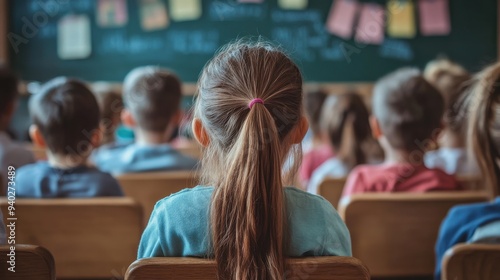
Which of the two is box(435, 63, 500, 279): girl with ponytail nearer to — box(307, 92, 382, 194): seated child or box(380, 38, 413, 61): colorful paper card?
box(307, 92, 382, 194): seated child

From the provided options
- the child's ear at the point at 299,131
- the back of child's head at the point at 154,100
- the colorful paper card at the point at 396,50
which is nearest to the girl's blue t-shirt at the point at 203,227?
the child's ear at the point at 299,131

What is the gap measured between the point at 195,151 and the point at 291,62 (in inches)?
79.5

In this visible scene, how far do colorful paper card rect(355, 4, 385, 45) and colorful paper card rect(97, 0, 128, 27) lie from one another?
1998mm

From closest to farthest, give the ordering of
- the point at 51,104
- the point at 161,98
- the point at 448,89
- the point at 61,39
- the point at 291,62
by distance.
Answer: the point at 291,62, the point at 51,104, the point at 161,98, the point at 448,89, the point at 61,39

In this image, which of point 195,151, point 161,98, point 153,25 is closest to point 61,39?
point 153,25

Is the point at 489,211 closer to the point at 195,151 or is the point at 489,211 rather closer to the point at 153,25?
the point at 195,151

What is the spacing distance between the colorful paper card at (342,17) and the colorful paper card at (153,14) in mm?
1402

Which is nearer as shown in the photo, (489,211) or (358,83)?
(489,211)

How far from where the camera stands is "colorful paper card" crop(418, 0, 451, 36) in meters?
6.27

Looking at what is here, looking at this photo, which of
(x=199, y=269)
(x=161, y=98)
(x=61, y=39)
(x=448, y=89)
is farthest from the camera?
(x=61, y=39)

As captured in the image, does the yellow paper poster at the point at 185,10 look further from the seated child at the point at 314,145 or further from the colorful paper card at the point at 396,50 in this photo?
the seated child at the point at 314,145

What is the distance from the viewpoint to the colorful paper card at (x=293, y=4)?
6234 millimetres

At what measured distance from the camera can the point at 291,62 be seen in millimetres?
1304

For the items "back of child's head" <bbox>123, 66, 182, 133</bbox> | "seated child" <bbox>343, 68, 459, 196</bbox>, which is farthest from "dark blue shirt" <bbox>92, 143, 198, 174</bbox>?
"seated child" <bbox>343, 68, 459, 196</bbox>
